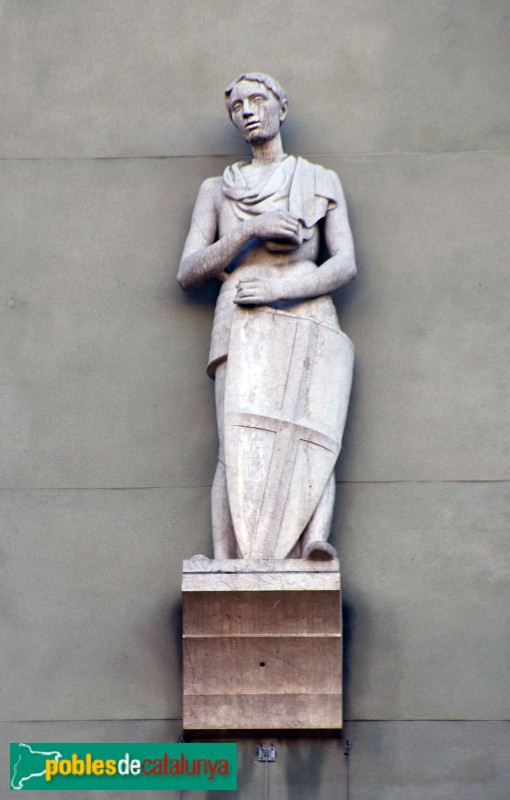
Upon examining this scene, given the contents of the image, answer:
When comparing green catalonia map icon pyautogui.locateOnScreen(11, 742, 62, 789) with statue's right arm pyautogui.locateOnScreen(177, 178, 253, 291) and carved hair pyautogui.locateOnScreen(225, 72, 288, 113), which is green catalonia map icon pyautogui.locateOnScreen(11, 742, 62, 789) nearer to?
statue's right arm pyautogui.locateOnScreen(177, 178, 253, 291)

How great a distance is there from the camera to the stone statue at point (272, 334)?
1009 centimetres

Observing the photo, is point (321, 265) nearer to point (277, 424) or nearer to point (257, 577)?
point (277, 424)

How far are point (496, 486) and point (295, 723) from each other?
1864 mm

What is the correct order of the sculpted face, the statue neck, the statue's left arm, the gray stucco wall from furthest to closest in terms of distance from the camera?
the statue neck → the sculpted face → the statue's left arm → the gray stucco wall

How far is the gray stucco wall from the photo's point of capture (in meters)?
10.2

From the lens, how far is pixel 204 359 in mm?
10953

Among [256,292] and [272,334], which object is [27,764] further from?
[256,292]

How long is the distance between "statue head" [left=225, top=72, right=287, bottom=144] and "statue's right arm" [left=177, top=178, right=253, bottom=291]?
37 cm

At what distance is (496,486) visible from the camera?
34.7 feet

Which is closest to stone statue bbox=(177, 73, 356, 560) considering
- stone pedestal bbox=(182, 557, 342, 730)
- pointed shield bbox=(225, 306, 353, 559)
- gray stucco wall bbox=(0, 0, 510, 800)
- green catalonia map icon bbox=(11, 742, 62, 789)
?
pointed shield bbox=(225, 306, 353, 559)

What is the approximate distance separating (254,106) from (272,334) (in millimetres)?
1448

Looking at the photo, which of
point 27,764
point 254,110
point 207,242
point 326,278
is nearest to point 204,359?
point 207,242

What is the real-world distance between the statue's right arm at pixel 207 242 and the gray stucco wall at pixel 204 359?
371 mm

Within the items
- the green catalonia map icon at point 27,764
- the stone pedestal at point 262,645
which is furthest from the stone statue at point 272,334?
the green catalonia map icon at point 27,764
